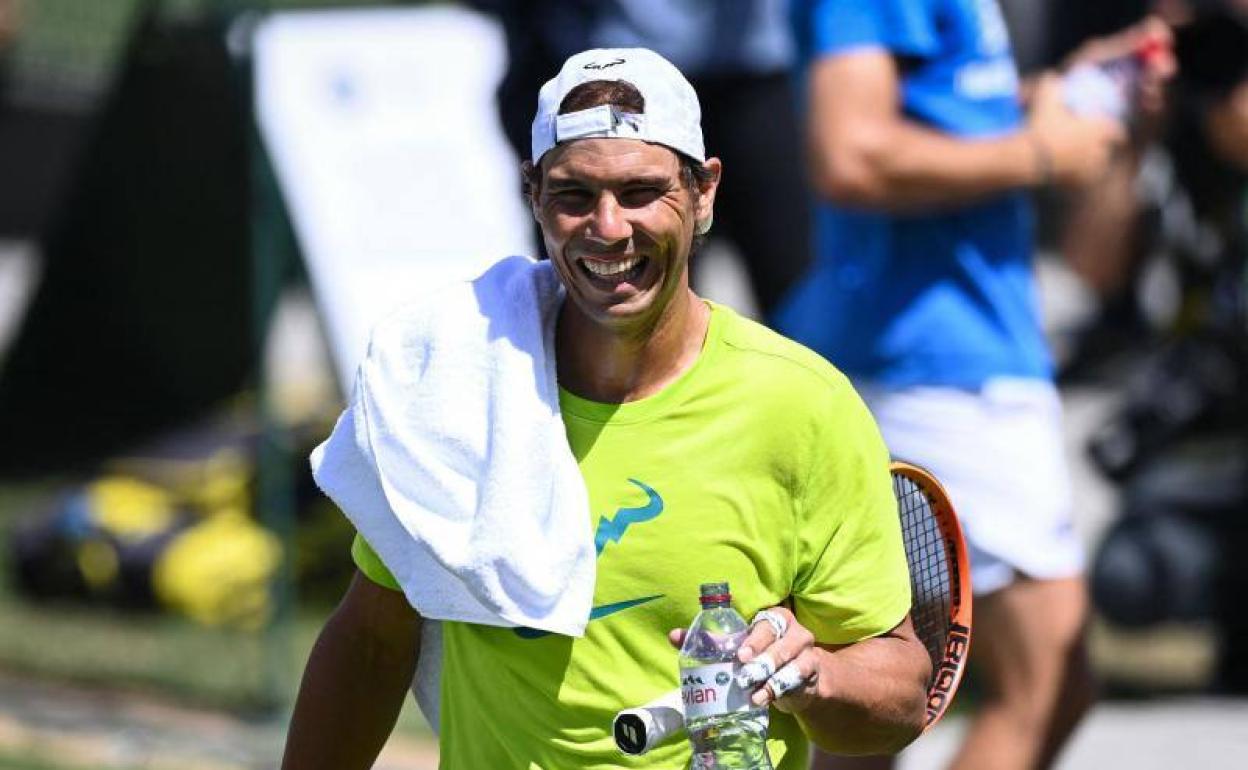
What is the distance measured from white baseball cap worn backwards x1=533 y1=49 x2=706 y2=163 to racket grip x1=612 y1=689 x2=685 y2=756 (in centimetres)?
67

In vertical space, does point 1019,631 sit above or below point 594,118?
below

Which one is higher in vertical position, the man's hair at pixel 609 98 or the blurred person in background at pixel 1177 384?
the man's hair at pixel 609 98

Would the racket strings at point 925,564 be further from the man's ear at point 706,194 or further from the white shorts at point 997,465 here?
the white shorts at point 997,465

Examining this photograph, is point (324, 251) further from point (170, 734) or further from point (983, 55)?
point (983, 55)

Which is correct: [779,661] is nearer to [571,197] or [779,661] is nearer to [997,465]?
[571,197]

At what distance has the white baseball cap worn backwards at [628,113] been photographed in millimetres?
3104

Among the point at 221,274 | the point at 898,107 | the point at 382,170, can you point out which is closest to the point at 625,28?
the point at 898,107

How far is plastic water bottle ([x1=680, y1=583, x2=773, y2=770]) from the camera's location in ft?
9.21

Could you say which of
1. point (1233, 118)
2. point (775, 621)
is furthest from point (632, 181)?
point (1233, 118)

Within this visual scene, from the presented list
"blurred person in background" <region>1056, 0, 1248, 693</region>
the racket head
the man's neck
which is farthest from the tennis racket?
"blurred person in background" <region>1056, 0, 1248, 693</region>

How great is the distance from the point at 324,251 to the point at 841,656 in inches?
189

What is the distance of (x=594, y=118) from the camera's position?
3.10 metres

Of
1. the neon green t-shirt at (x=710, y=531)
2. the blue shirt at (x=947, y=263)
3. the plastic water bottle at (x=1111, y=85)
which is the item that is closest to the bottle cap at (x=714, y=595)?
the neon green t-shirt at (x=710, y=531)

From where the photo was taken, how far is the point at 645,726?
2988 millimetres
